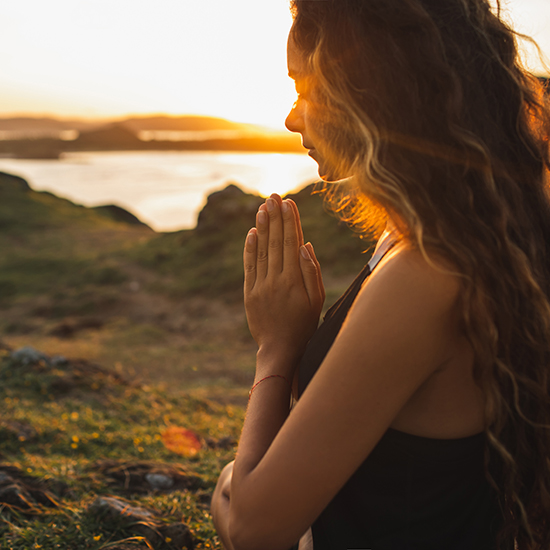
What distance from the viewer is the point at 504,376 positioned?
4.19ft

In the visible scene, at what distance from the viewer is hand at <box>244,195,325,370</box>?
1652 millimetres

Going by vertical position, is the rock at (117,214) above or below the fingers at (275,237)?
below

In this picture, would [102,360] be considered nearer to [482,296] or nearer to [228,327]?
[228,327]

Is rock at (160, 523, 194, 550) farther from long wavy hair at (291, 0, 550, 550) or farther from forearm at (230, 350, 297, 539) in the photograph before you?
long wavy hair at (291, 0, 550, 550)

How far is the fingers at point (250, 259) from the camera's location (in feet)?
5.61

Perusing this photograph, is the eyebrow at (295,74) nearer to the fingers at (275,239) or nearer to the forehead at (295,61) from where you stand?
the forehead at (295,61)

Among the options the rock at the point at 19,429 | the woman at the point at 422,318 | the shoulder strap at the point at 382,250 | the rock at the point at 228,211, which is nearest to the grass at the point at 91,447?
the rock at the point at 19,429

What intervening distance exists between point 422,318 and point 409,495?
0.64m

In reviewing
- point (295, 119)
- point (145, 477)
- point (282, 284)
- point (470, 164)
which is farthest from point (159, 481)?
point (470, 164)

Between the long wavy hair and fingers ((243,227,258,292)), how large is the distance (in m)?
0.44

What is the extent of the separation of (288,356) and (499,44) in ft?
3.87

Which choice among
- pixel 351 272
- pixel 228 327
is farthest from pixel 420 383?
pixel 351 272

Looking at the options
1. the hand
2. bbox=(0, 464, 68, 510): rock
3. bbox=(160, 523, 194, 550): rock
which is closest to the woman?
the hand

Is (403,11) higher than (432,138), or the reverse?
(403,11)
